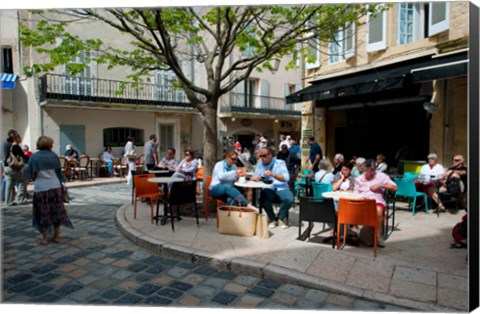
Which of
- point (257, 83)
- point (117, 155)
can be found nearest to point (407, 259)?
point (117, 155)

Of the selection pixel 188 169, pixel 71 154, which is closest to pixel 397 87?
pixel 188 169

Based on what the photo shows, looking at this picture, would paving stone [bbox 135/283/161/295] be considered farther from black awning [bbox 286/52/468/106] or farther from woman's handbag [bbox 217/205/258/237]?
black awning [bbox 286/52/468/106]

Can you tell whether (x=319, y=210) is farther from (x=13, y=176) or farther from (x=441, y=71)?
(x=13, y=176)

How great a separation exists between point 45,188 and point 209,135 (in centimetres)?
292

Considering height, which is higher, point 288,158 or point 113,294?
point 288,158

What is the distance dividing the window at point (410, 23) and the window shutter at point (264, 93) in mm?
12874

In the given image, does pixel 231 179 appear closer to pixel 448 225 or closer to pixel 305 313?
pixel 305 313

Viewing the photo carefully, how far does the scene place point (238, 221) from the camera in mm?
5352

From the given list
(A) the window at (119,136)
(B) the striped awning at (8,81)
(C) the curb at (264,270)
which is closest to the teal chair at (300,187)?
(C) the curb at (264,270)

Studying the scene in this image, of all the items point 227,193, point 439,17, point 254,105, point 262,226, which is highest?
point 439,17

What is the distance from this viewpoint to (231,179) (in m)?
6.07

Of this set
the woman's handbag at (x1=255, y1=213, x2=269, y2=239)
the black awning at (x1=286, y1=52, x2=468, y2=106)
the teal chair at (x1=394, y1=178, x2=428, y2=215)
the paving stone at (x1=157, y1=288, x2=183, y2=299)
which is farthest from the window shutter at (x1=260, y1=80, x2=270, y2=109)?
the paving stone at (x1=157, y1=288, x2=183, y2=299)

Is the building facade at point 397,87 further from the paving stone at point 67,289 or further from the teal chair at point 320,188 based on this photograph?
the paving stone at point 67,289

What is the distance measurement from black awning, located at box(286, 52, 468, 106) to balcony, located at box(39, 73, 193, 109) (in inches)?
245
